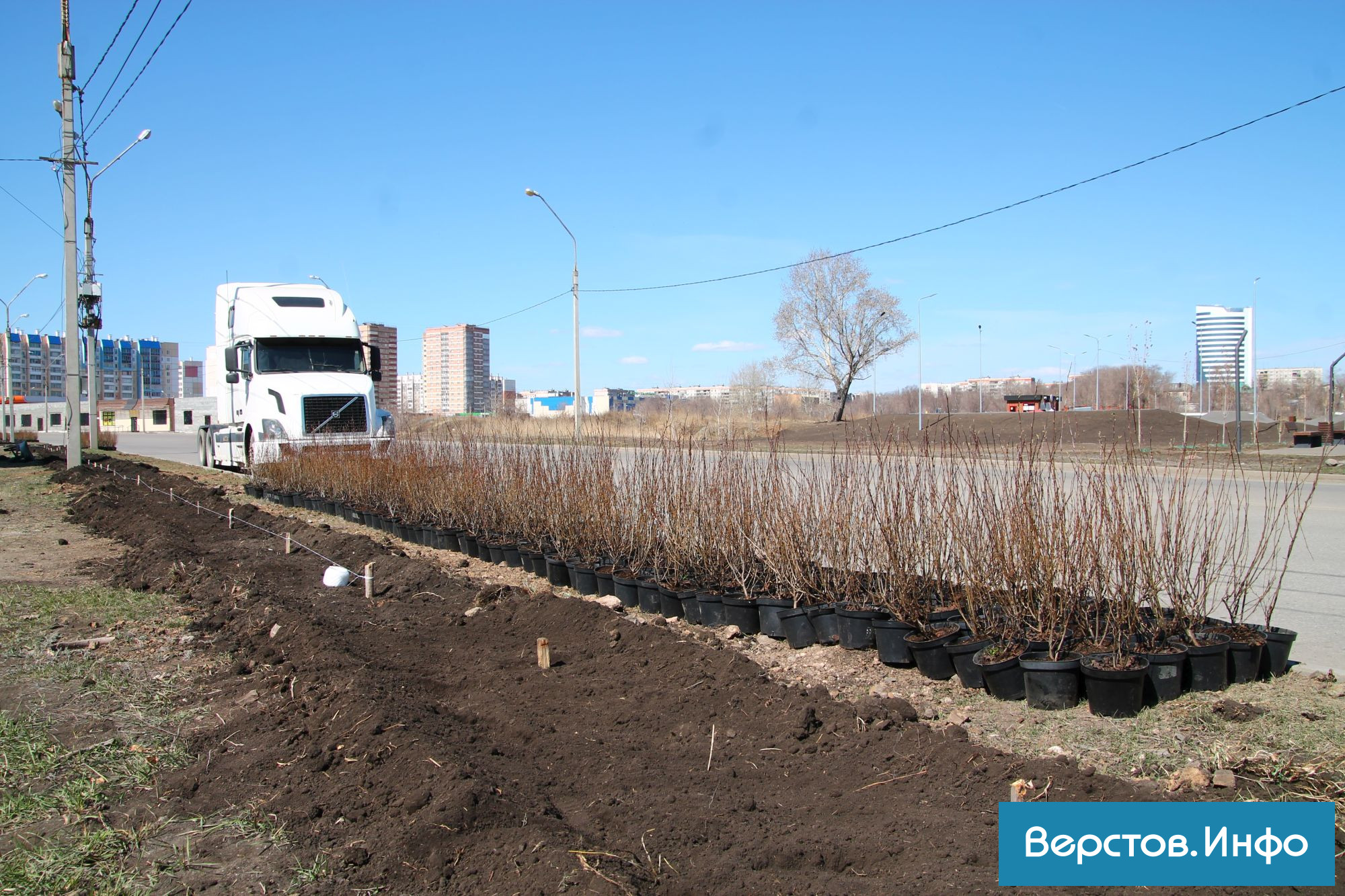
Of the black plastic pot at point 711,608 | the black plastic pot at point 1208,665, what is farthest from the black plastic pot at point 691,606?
the black plastic pot at point 1208,665

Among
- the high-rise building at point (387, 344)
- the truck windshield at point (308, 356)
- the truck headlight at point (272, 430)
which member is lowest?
the truck headlight at point (272, 430)

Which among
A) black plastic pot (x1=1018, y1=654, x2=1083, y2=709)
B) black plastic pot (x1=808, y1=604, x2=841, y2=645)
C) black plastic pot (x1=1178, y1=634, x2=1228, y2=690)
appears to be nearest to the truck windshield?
black plastic pot (x1=808, y1=604, x2=841, y2=645)

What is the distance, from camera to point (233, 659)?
17.4 ft

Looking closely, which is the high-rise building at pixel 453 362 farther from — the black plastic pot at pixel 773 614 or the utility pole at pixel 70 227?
the black plastic pot at pixel 773 614

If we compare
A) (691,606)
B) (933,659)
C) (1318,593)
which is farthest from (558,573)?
(1318,593)

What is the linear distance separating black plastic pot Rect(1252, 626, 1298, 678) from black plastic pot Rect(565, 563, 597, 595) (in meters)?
4.40

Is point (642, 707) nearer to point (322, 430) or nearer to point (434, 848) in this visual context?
point (434, 848)

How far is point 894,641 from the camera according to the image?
492cm

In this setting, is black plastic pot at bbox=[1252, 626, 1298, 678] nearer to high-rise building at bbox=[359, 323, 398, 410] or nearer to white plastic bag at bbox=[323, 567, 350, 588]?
white plastic bag at bbox=[323, 567, 350, 588]

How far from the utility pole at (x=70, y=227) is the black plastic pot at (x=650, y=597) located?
54.9 feet

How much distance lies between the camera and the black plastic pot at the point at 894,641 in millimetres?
4906

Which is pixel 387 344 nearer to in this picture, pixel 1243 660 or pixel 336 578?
pixel 336 578

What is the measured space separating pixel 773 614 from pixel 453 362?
192 feet

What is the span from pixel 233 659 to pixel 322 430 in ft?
39.6
